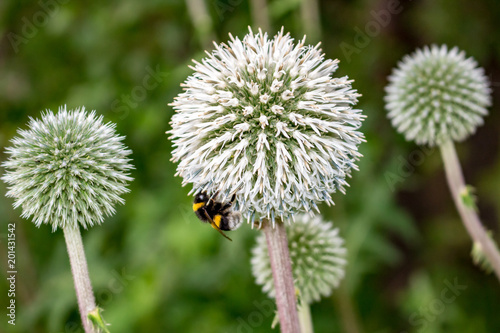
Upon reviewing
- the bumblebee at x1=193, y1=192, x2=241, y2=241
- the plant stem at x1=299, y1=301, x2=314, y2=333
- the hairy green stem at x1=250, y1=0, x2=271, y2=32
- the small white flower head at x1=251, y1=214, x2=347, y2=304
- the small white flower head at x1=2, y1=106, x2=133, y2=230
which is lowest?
the plant stem at x1=299, y1=301, x2=314, y2=333

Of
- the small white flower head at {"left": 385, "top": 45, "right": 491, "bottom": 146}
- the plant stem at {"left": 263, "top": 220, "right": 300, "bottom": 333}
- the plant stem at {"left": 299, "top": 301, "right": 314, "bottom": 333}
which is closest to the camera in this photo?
the plant stem at {"left": 263, "top": 220, "right": 300, "bottom": 333}

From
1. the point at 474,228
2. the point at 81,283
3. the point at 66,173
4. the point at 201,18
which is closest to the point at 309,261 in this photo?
the point at 474,228

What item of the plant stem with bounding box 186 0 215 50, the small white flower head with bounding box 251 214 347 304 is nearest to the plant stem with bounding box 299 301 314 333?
the small white flower head with bounding box 251 214 347 304

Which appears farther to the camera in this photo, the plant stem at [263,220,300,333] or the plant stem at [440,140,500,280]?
the plant stem at [440,140,500,280]

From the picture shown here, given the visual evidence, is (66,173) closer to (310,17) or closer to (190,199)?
(190,199)

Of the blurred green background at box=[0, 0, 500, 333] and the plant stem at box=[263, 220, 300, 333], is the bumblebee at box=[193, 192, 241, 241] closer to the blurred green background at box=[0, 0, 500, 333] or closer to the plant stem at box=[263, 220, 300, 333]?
the plant stem at box=[263, 220, 300, 333]

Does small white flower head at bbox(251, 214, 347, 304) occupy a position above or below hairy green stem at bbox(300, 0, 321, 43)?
below
